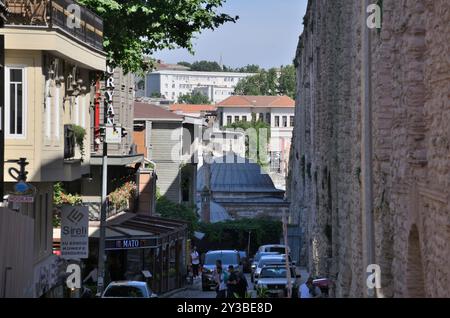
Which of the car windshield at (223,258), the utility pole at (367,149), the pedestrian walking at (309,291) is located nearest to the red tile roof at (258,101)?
the car windshield at (223,258)

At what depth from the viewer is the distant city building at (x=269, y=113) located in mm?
156875

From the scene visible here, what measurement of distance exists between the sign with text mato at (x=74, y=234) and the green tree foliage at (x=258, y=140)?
104 meters

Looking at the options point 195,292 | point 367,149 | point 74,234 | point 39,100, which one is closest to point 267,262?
point 195,292

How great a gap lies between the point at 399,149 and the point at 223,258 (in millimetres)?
31576

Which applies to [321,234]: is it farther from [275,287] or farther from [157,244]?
[157,244]

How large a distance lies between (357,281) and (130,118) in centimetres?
3296

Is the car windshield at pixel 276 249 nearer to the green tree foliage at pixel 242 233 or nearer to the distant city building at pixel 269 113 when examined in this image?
the green tree foliage at pixel 242 233

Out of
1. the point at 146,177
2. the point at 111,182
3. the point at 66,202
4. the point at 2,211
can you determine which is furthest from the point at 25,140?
the point at 146,177

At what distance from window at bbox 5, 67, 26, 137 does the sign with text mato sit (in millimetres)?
3891

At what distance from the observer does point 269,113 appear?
561 feet

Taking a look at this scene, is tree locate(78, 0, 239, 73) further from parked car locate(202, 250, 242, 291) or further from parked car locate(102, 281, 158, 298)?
parked car locate(202, 250, 242, 291)

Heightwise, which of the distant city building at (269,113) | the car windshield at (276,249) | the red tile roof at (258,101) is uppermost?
the red tile roof at (258,101)

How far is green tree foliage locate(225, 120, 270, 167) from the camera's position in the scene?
137 meters

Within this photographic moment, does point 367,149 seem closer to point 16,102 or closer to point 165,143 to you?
point 16,102
